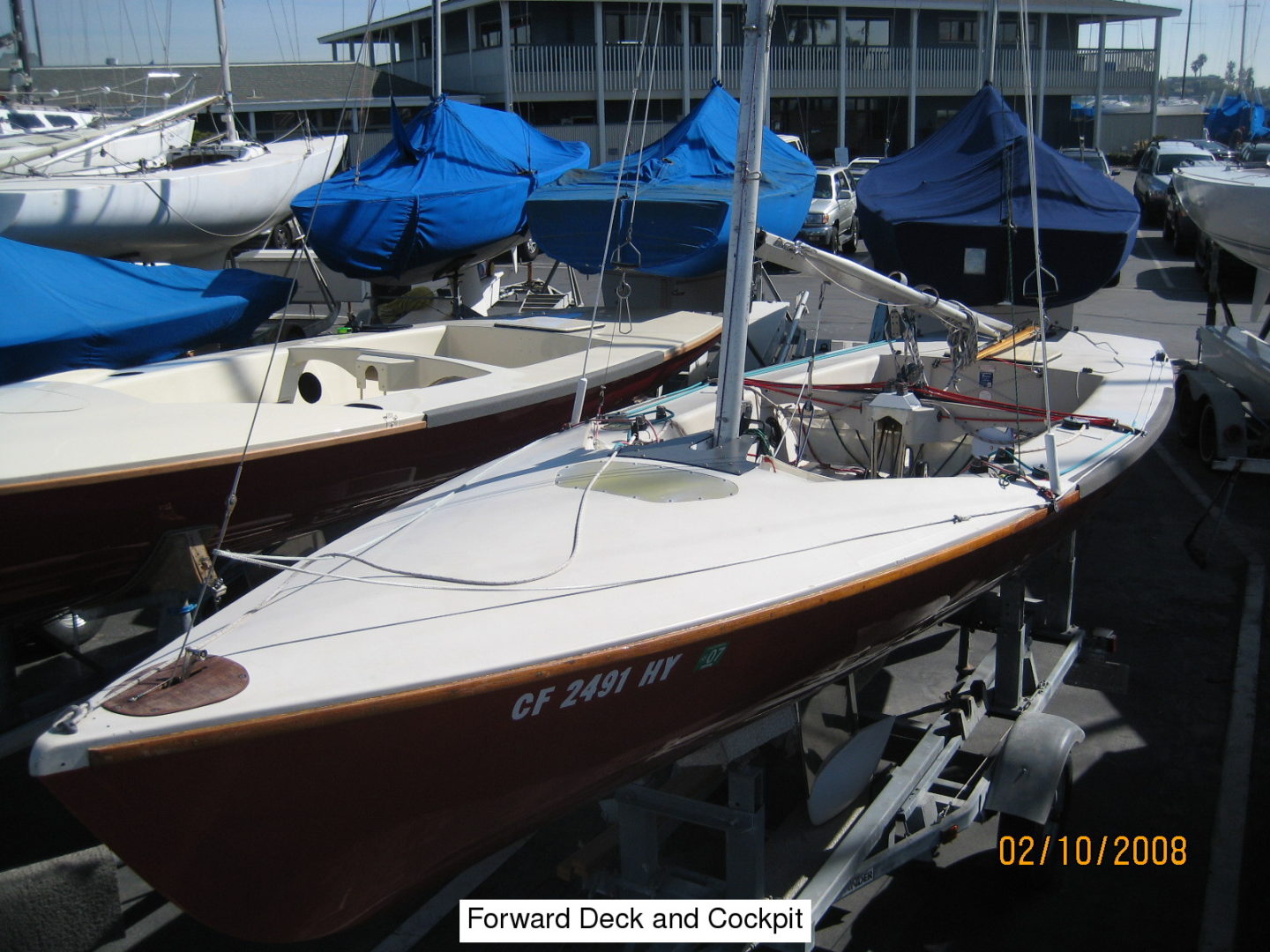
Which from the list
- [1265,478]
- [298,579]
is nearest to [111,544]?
[298,579]

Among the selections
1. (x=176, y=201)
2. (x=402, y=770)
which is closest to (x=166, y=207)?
(x=176, y=201)

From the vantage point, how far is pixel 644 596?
3.48m

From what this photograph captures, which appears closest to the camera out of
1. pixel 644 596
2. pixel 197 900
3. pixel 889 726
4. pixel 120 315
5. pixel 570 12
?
pixel 197 900

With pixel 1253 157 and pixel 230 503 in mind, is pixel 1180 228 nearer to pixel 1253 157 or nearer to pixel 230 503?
pixel 1253 157

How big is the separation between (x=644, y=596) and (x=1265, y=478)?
273 inches

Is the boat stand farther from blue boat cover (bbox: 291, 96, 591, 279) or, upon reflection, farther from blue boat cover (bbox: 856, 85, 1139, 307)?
blue boat cover (bbox: 291, 96, 591, 279)

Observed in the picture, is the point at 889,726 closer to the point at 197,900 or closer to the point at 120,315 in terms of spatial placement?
the point at 197,900

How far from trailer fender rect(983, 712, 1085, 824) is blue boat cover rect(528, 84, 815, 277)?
4.06 m

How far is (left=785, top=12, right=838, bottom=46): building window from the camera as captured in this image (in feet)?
88.5

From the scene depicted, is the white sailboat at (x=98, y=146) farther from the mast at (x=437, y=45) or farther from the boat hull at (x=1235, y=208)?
the boat hull at (x=1235, y=208)

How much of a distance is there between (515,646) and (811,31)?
27.3m

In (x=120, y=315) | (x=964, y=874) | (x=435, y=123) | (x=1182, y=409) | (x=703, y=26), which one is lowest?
(x=964, y=874)

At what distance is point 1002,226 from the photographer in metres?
7.29

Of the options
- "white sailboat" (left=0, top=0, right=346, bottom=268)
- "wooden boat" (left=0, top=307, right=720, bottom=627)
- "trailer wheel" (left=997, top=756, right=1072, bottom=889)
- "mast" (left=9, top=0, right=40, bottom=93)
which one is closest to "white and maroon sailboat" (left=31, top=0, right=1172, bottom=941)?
"trailer wheel" (left=997, top=756, right=1072, bottom=889)
